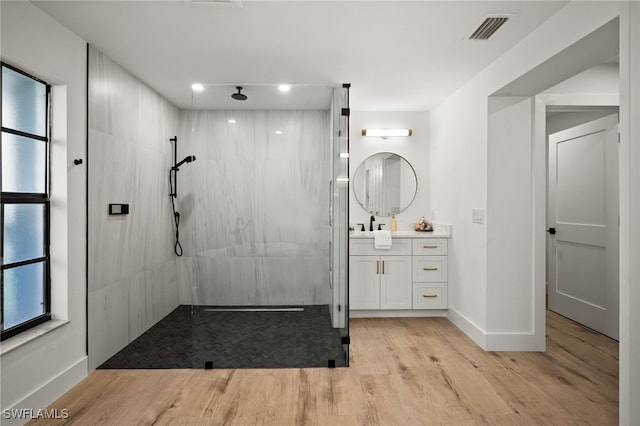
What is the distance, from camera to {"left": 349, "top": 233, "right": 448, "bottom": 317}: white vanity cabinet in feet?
12.3

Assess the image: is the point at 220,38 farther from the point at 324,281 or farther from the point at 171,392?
the point at 171,392

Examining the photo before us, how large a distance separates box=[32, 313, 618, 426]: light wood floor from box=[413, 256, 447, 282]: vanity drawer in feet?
3.01

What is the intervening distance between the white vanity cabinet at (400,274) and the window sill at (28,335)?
98.0 inches

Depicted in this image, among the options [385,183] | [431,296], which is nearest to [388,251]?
[431,296]

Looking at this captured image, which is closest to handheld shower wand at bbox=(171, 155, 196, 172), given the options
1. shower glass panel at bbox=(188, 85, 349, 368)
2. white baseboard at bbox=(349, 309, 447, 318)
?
shower glass panel at bbox=(188, 85, 349, 368)

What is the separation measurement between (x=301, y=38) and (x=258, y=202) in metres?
1.15

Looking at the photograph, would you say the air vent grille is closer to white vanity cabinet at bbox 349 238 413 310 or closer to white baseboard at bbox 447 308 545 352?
white vanity cabinet at bbox 349 238 413 310

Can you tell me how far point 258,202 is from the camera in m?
2.63

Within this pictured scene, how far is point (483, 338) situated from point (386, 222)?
1715 millimetres

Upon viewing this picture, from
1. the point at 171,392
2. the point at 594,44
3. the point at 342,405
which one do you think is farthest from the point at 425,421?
the point at 594,44

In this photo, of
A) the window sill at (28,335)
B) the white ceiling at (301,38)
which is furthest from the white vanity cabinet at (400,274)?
the window sill at (28,335)

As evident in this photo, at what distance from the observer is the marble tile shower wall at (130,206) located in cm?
261

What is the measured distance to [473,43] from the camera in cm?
250

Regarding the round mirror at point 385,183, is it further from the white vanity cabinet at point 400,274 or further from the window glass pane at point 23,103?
the window glass pane at point 23,103
